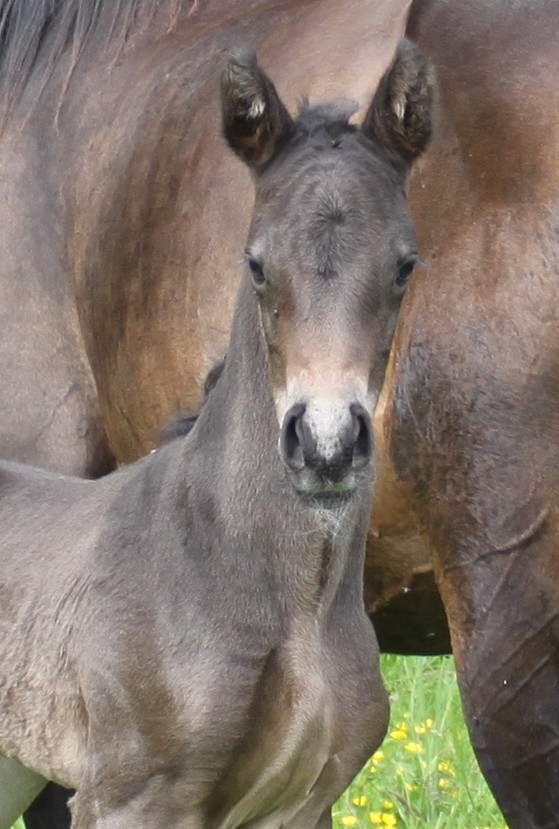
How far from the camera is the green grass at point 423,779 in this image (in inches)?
205

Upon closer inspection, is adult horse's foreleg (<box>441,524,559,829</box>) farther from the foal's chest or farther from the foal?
the foal's chest

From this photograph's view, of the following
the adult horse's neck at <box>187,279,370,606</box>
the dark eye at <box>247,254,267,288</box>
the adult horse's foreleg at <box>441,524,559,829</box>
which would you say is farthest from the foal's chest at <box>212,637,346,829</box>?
the dark eye at <box>247,254,267,288</box>

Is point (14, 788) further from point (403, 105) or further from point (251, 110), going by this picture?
point (403, 105)

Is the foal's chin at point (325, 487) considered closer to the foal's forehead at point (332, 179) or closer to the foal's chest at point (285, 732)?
the foal's chest at point (285, 732)

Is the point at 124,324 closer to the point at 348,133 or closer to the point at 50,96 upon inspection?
the point at 50,96

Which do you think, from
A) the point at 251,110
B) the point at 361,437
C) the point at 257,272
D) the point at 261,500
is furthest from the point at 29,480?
the point at 361,437

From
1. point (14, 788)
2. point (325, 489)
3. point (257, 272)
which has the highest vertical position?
point (257, 272)

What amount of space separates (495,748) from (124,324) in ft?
5.04

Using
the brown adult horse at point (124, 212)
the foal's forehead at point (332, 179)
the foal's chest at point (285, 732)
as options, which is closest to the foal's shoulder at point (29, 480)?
the brown adult horse at point (124, 212)

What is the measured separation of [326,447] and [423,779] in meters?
2.47

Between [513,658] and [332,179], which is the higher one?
[332,179]

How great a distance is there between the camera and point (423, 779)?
214 inches

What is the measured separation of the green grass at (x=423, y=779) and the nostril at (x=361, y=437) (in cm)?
199

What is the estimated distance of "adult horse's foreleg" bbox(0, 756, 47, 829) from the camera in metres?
4.46
